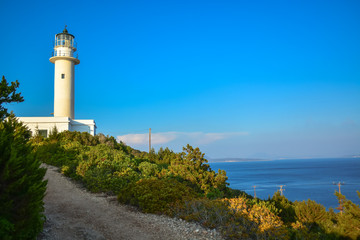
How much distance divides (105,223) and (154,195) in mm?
2075

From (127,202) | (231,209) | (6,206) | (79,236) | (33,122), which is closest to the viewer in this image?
(6,206)

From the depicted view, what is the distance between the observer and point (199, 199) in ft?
27.8

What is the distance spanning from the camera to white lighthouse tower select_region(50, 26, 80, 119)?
98.3 feet

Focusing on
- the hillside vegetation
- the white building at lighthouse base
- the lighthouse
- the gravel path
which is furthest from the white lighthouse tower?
the gravel path

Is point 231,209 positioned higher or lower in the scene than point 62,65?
lower

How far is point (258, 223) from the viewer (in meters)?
7.06

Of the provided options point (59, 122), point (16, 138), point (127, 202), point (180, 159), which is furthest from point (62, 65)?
point (16, 138)

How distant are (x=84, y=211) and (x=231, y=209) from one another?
168 inches

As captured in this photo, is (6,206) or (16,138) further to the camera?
(16,138)

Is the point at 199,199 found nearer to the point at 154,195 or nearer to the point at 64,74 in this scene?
the point at 154,195

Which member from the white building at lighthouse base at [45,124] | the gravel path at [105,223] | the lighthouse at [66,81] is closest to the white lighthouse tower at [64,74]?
the lighthouse at [66,81]

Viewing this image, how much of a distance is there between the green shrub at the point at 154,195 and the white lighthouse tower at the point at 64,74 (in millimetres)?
23273

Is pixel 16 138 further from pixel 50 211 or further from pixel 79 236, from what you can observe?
pixel 50 211

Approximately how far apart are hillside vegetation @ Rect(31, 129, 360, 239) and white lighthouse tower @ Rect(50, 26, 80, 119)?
13109mm
